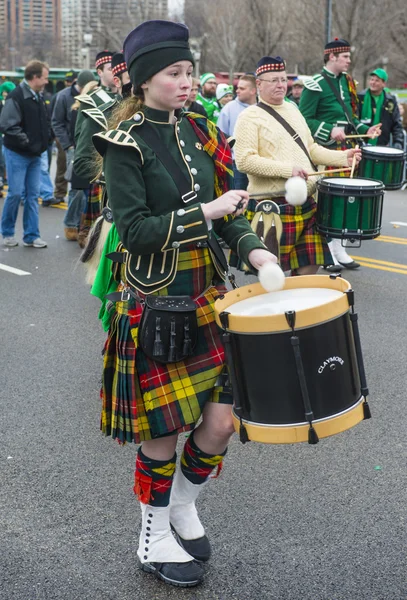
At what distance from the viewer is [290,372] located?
2422 mm

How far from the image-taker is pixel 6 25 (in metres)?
93.2

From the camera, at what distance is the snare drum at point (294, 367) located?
2389 millimetres

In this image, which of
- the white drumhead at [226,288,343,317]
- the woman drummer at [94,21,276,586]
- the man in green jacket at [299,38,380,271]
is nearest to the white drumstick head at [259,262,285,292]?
the white drumhead at [226,288,343,317]

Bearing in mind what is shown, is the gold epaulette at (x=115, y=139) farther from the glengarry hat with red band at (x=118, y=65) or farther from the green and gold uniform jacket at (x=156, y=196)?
the glengarry hat with red band at (x=118, y=65)

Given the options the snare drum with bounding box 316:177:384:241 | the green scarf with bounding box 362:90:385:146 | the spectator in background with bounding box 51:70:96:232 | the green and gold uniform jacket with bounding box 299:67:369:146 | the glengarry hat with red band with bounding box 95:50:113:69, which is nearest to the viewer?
the snare drum with bounding box 316:177:384:241

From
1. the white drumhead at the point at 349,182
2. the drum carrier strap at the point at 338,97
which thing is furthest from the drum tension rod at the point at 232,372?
the drum carrier strap at the point at 338,97

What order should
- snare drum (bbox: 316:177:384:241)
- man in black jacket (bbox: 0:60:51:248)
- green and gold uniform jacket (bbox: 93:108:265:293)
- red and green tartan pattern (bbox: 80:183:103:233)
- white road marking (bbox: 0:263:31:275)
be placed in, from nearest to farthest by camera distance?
green and gold uniform jacket (bbox: 93:108:265:293)
snare drum (bbox: 316:177:384:241)
red and green tartan pattern (bbox: 80:183:103:233)
white road marking (bbox: 0:263:31:275)
man in black jacket (bbox: 0:60:51:248)

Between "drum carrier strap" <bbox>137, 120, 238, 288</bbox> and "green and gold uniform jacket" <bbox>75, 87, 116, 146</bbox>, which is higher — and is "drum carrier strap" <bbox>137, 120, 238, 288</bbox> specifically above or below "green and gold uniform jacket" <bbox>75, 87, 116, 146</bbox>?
below

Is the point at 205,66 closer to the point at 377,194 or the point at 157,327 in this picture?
the point at 377,194

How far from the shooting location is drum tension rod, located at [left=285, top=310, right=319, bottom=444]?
2.34 meters

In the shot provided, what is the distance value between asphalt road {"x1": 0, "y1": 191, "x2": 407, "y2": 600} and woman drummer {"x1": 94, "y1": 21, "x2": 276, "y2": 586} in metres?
0.22

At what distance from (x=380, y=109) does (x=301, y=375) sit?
31.3 feet

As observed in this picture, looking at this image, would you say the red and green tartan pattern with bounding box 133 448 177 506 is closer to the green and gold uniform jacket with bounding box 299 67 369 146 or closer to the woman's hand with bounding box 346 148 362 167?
the woman's hand with bounding box 346 148 362 167

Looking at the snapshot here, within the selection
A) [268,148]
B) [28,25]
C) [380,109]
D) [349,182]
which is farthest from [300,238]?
[28,25]
